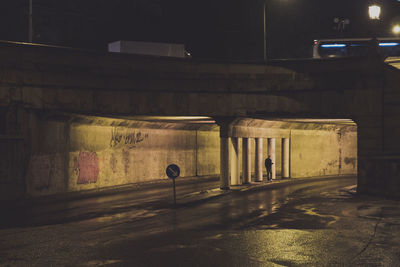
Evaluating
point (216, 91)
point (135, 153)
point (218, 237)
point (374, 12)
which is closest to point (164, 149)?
point (135, 153)

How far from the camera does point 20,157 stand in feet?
67.7

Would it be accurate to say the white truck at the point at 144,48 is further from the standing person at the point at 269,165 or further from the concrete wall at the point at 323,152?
the concrete wall at the point at 323,152

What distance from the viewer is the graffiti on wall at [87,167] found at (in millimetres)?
24969

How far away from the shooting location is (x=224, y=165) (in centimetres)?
2648

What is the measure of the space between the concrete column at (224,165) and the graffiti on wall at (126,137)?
6463mm

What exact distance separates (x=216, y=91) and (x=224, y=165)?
4266mm

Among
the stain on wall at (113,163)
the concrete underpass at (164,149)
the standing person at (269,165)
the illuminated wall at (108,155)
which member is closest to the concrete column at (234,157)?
the concrete underpass at (164,149)

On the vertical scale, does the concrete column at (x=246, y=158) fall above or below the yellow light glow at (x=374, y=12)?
below

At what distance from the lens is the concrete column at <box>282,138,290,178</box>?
3570cm

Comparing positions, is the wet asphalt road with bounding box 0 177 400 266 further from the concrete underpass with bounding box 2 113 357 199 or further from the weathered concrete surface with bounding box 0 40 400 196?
the concrete underpass with bounding box 2 113 357 199

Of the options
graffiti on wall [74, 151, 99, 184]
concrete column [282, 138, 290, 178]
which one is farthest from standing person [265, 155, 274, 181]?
graffiti on wall [74, 151, 99, 184]

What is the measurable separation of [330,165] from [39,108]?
25.3 metres

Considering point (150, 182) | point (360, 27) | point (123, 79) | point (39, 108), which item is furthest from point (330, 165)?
point (360, 27)

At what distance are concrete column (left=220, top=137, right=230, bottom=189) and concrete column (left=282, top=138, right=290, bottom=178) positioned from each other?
33.2 feet
